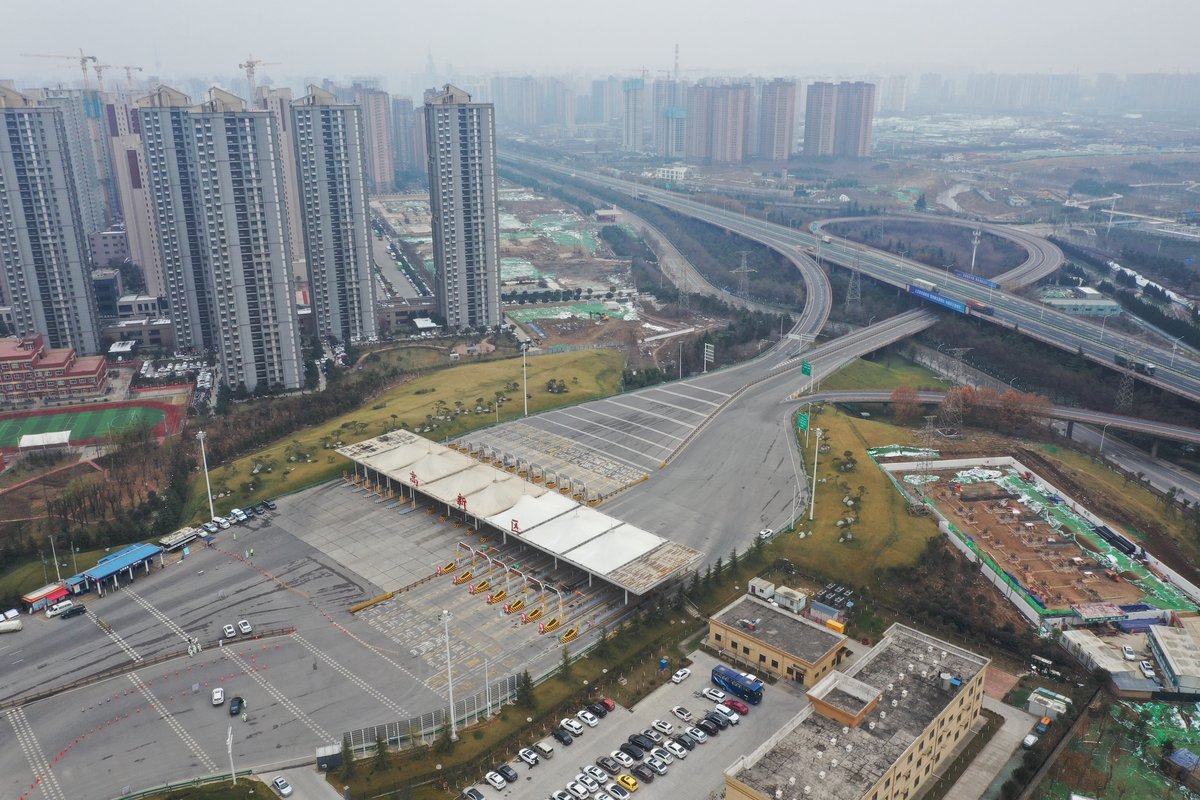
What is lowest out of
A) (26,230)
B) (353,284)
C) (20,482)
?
(20,482)

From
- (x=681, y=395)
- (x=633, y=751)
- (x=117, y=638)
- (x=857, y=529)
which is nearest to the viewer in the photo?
(x=633, y=751)

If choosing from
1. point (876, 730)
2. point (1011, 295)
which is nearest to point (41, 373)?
point (876, 730)

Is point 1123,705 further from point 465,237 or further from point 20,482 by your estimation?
point 465,237

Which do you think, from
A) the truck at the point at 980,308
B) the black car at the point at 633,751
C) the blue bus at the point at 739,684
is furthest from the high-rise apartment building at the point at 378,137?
the black car at the point at 633,751

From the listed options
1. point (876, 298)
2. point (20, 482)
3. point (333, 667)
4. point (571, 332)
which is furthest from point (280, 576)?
point (876, 298)

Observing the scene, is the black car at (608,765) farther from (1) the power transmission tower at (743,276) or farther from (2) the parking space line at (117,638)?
(1) the power transmission tower at (743,276)

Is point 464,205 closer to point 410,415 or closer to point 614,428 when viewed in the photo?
point 410,415

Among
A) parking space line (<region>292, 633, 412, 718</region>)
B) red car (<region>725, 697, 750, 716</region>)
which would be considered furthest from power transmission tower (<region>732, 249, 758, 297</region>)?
parking space line (<region>292, 633, 412, 718</region>)
